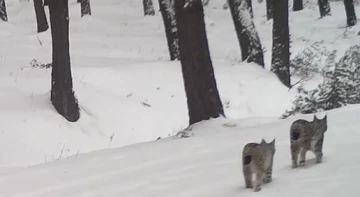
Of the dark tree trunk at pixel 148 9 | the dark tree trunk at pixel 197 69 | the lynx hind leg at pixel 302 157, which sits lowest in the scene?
the dark tree trunk at pixel 148 9

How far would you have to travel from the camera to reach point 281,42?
58.6 feet

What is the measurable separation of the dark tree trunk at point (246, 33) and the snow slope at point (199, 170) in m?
10.0

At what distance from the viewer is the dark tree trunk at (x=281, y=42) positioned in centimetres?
1769

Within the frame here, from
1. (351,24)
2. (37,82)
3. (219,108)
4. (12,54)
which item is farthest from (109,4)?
(219,108)

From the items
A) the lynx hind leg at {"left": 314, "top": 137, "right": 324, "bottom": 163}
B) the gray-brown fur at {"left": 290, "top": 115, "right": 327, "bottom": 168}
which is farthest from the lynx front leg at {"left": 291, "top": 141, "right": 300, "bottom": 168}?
the lynx hind leg at {"left": 314, "top": 137, "right": 324, "bottom": 163}

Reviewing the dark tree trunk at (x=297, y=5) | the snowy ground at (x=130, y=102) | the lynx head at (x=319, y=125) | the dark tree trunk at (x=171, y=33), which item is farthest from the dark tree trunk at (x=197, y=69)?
the dark tree trunk at (x=297, y=5)

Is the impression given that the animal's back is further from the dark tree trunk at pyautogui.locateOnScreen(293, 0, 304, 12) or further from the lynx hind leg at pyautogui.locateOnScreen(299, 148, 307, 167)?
the dark tree trunk at pyautogui.locateOnScreen(293, 0, 304, 12)

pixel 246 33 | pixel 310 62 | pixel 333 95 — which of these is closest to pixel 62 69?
pixel 333 95

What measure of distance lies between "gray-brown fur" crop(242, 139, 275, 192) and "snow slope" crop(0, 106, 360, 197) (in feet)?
0.23

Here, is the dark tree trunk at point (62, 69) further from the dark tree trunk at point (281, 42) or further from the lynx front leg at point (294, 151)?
the lynx front leg at point (294, 151)

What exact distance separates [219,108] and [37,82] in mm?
6044

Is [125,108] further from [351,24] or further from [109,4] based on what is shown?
[109,4]

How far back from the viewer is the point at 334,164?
524cm

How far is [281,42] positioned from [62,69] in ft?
23.1
